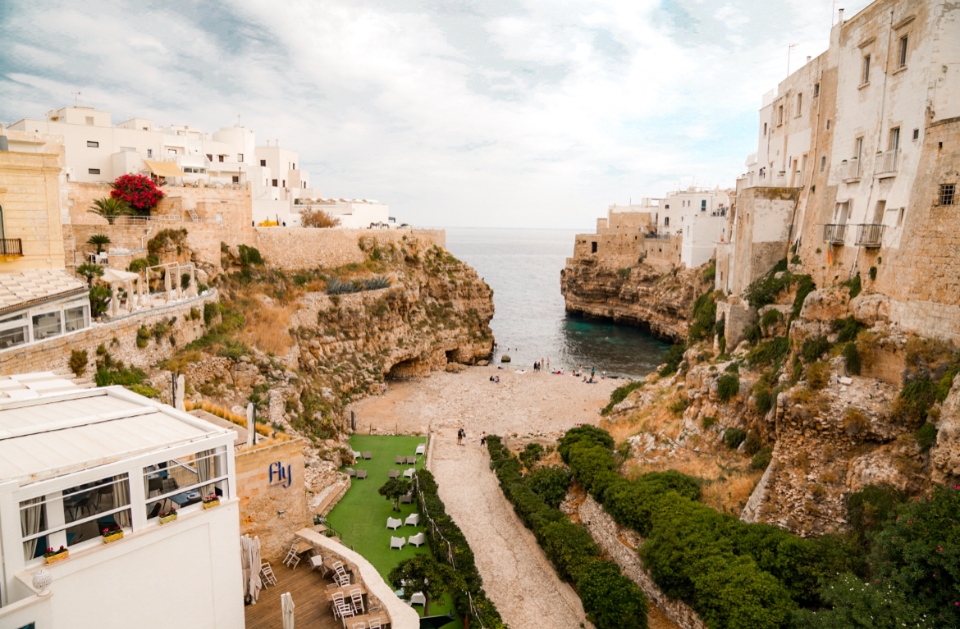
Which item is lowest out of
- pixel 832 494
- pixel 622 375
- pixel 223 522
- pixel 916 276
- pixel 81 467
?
pixel 622 375

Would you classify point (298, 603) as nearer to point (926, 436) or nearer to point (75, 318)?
point (75, 318)

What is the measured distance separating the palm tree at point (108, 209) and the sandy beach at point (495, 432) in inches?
592

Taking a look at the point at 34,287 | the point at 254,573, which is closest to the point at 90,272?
the point at 34,287

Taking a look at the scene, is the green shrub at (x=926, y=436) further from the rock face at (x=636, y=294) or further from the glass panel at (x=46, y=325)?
the rock face at (x=636, y=294)

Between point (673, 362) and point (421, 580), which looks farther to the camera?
point (673, 362)

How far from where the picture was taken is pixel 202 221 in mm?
31734

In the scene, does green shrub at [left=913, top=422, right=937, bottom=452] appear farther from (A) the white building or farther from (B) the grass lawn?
(A) the white building

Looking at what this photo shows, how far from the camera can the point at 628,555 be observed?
54.3ft

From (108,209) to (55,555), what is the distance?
26.1 meters

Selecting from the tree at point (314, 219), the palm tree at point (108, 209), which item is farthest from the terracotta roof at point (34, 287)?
the tree at point (314, 219)

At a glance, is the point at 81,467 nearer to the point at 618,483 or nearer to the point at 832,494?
the point at 618,483

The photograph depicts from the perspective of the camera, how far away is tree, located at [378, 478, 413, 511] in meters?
19.8

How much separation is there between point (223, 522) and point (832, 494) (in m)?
13.7

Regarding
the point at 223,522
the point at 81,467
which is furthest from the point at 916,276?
the point at 81,467
